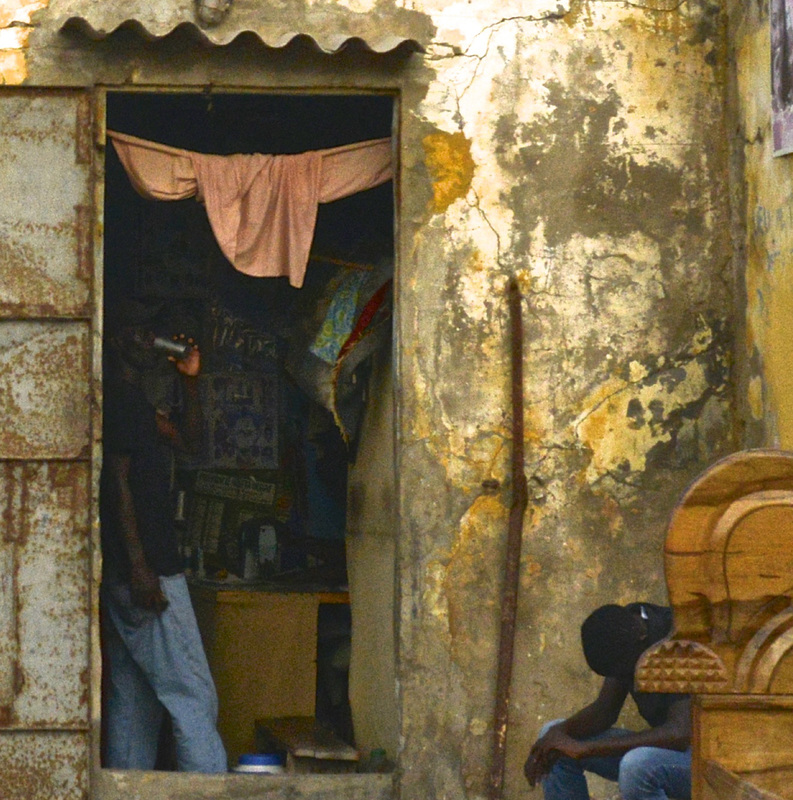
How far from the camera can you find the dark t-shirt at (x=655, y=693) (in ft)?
13.3

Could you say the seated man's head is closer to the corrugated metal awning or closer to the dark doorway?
the corrugated metal awning

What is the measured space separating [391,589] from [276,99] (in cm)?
234

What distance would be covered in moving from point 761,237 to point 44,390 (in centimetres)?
270

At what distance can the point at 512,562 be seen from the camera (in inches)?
207

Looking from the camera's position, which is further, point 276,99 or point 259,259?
point 276,99

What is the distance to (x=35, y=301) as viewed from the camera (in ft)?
17.4

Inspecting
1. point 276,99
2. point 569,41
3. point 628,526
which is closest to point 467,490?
point 628,526

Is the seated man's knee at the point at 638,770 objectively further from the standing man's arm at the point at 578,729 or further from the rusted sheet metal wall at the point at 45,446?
the rusted sheet metal wall at the point at 45,446

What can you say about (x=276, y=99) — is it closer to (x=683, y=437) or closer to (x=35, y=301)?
(x=35, y=301)

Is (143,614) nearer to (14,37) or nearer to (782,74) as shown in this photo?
(14,37)

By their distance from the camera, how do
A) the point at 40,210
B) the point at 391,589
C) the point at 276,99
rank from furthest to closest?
the point at 276,99, the point at 391,589, the point at 40,210

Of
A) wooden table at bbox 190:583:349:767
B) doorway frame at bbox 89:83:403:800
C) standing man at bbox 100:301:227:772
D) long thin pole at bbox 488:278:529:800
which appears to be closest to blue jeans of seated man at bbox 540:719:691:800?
long thin pole at bbox 488:278:529:800

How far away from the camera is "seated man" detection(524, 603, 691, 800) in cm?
405

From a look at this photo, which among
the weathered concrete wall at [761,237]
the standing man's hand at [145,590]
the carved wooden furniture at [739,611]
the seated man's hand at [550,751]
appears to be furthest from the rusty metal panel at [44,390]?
the carved wooden furniture at [739,611]
